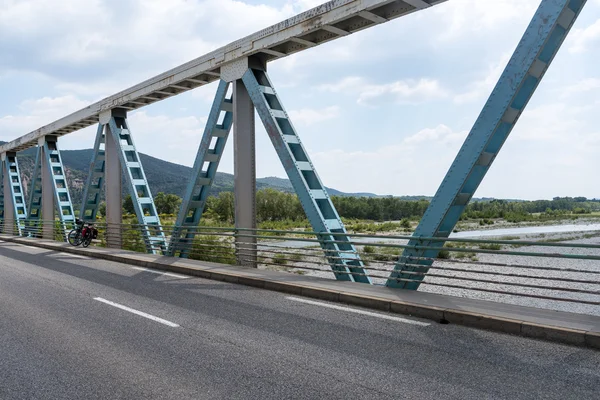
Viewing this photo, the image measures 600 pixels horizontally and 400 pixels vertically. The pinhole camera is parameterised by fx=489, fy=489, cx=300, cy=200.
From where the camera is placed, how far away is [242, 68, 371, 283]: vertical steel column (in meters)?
9.95

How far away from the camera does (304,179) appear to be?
10.8 metres

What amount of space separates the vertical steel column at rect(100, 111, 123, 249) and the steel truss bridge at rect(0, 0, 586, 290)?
42mm

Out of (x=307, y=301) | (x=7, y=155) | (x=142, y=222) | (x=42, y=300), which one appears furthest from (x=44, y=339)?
(x=7, y=155)

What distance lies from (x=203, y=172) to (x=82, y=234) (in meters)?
9.39

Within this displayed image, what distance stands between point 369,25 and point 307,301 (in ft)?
19.5

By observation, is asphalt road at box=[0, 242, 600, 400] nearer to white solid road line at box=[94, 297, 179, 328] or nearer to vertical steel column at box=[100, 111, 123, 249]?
white solid road line at box=[94, 297, 179, 328]

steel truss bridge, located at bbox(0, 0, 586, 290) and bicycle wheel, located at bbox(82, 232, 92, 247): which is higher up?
steel truss bridge, located at bbox(0, 0, 586, 290)

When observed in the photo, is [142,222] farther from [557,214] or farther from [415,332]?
[557,214]

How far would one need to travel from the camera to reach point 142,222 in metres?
17.4

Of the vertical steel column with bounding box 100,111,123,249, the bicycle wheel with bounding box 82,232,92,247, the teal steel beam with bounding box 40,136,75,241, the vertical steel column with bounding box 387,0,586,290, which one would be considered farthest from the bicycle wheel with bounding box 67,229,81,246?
the vertical steel column with bounding box 387,0,586,290

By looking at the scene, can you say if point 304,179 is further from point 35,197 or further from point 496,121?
point 35,197

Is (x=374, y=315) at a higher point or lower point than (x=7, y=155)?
lower

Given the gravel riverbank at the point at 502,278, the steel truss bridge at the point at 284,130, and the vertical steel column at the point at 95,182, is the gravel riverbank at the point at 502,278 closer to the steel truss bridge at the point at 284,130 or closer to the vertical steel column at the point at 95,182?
the steel truss bridge at the point at 284,130

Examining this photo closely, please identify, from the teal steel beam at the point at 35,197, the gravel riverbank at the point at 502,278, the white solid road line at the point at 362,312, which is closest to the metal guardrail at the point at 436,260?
the gravel riverbank at the point at 502,278
